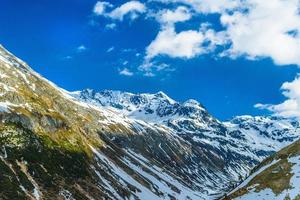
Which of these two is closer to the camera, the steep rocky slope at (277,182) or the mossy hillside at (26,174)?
the steep rocky slope at (277,182)

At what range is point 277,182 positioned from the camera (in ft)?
347

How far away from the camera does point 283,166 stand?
114m

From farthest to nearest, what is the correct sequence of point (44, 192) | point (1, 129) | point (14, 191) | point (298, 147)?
1. point (1, 129)
2. point (44, 192)
3. point (14, 191)
4. point (298, 147)

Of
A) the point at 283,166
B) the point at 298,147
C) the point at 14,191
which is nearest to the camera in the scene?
the point at 283,166

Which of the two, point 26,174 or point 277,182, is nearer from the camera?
point 277,182

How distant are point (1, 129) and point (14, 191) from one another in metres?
45.8

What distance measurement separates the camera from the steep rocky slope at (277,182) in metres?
101

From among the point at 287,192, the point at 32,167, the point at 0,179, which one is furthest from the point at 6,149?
the point at 287,192

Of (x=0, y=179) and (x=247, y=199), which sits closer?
(x=247, y=199)

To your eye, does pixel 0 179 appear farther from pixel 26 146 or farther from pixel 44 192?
pixel 26 146

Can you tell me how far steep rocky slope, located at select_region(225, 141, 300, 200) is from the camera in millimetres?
100562

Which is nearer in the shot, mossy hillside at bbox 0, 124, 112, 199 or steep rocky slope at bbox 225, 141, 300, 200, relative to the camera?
steep rocky slope at bbox 225, 141, 300, 200

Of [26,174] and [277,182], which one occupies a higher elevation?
[277,182]

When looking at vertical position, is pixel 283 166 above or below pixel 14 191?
above
